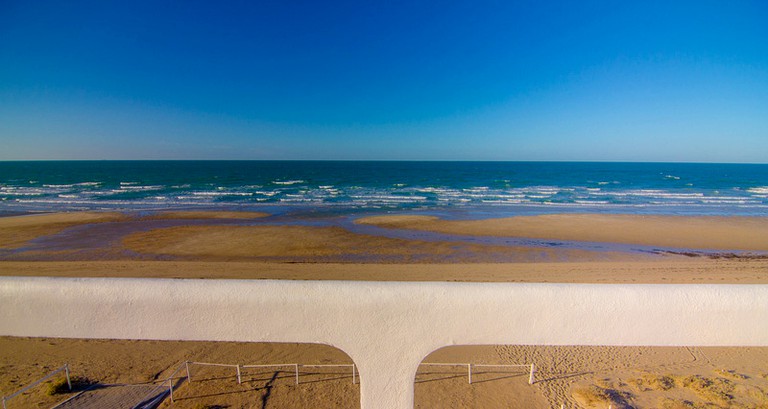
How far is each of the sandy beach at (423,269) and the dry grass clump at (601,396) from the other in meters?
0.02

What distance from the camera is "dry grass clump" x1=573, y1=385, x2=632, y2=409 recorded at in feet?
16.8

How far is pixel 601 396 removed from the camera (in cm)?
531

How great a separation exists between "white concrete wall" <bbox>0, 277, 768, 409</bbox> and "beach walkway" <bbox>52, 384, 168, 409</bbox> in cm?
407

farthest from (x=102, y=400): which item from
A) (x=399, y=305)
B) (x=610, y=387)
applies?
(x=610, y=387)

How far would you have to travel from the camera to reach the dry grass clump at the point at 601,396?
5111 millimetres

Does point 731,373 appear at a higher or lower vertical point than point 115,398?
lower

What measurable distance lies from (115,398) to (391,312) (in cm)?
540

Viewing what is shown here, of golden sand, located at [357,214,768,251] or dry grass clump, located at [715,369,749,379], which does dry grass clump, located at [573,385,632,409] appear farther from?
golden sand, located at [357,214,768,251]

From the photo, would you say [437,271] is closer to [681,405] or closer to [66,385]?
[681,405]

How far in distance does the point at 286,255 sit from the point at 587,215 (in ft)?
63.2

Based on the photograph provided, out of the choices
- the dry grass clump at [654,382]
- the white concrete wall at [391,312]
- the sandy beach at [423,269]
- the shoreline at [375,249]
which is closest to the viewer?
the white concrete wall at [391,312]

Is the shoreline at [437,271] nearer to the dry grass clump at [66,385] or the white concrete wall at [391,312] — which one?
the dry grass clump at [66,385]

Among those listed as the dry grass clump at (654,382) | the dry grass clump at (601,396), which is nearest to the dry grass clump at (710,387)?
the dry grass clump at (654,382)

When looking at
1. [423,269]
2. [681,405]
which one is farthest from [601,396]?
[423,269]
